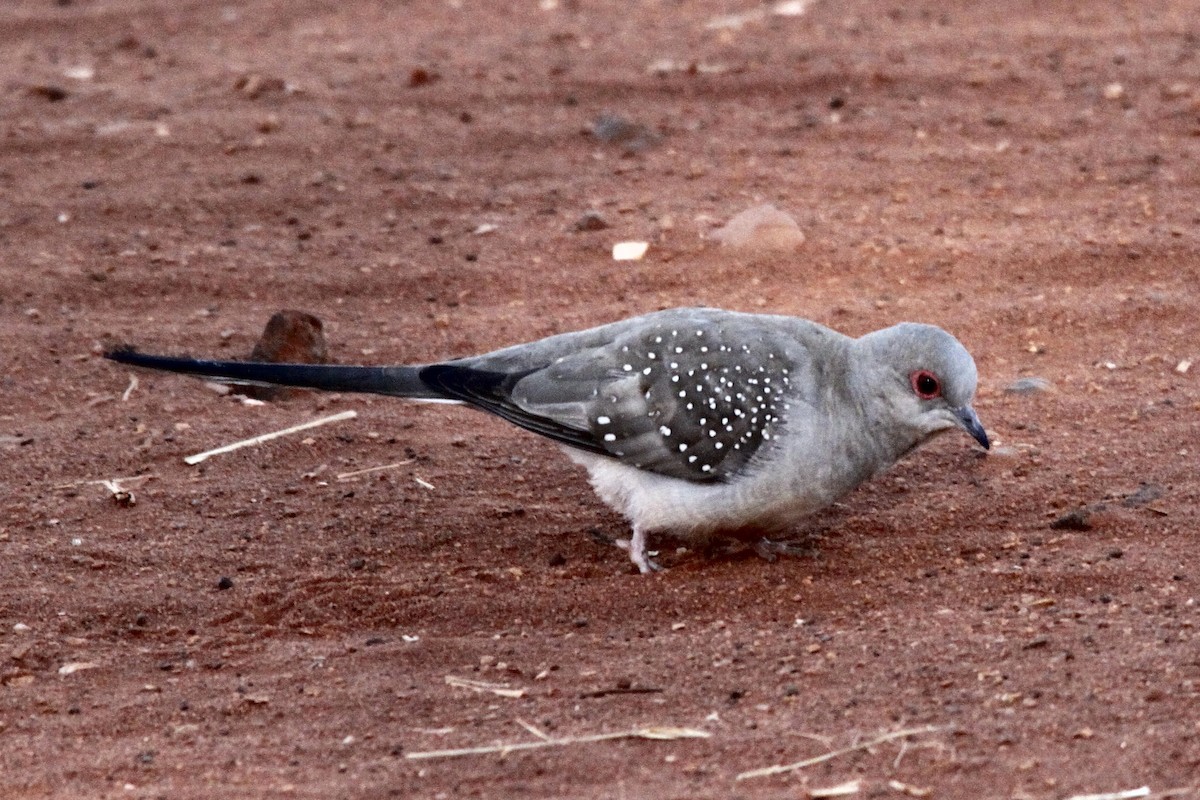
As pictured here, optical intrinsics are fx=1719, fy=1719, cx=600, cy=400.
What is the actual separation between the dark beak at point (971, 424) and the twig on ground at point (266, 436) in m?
2.18

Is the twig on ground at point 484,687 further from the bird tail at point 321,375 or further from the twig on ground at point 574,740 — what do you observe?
the bird tail at point 321,375

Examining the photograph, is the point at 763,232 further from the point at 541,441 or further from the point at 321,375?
the point at 321,375

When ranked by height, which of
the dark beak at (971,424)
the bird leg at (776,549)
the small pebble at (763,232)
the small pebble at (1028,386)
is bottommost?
the bird leg at (776,549)

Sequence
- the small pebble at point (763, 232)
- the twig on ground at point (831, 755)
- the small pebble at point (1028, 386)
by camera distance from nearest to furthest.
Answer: the twig on ground at point (831, 755) → the small pebble at point (1028, 386) → the small pebble at point (763, 232)

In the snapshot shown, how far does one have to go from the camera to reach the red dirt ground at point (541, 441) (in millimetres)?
4020

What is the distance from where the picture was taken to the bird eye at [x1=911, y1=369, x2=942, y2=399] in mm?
4812

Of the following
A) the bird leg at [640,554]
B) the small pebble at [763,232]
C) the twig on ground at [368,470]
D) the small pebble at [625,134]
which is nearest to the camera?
the bird leg at [640,554]

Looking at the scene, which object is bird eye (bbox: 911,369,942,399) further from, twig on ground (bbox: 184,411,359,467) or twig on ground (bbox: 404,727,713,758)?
twig on ground (bbox: 184,411,359,467)

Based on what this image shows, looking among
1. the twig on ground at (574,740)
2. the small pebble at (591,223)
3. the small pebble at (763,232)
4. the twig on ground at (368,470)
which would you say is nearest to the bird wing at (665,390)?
the twig on ground at (368,470)

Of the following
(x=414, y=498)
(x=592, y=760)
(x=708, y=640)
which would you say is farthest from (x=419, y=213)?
(x=592, y=760)

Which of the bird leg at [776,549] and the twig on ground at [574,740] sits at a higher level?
the twig on ground at [574,740]

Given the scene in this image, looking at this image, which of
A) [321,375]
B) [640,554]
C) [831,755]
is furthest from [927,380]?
[321,375]

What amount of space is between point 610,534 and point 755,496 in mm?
589

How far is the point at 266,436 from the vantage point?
5.78m
